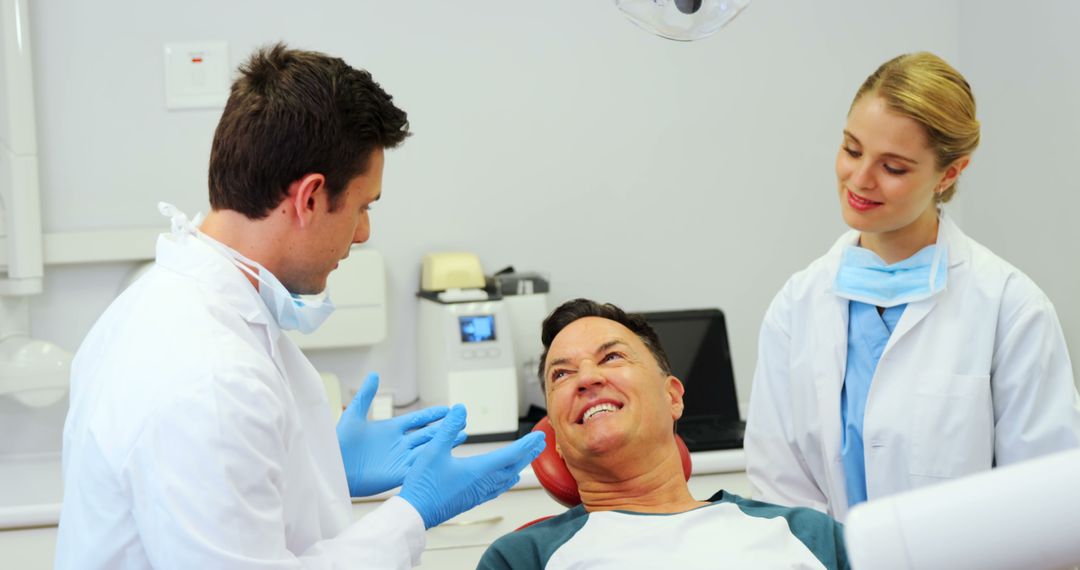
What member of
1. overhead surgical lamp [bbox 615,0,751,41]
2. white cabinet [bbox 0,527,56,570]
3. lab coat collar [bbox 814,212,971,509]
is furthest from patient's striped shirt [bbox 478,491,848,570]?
white cabinet [bbox 0,527,56,570]

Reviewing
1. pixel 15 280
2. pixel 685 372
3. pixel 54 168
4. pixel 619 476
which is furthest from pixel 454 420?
pixel 54 168

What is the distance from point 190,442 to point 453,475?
17.8 inches

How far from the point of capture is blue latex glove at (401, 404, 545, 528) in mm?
1377

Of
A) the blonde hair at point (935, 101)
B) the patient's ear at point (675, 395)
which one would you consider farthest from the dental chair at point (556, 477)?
the blonde hair at point (935, 101)

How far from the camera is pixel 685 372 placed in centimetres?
263

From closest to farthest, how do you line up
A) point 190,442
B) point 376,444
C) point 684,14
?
point 190,442 → point 684,14 → point 376,444

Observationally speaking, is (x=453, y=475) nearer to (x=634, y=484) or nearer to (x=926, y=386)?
(x=634, y=484)

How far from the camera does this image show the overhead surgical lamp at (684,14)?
1271 mm

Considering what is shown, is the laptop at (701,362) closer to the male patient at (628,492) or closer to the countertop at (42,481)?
the countertop at (42,481)

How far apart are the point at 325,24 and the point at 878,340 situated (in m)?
1.62

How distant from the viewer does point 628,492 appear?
1.78m

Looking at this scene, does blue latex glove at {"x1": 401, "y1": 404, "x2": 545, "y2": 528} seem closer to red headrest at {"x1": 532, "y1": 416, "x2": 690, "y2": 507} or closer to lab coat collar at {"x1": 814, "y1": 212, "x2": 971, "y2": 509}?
red headrest at {"x1": 532, "y1": 416, "x2": 690, "y2": 507}

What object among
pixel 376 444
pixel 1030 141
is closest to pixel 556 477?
pixel 376 444

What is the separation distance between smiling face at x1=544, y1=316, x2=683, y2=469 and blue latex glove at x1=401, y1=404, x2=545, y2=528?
0.83 ft
